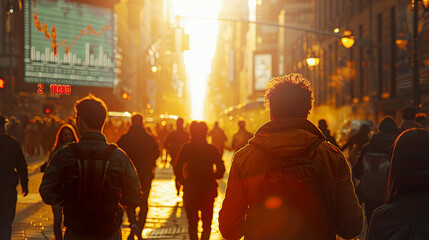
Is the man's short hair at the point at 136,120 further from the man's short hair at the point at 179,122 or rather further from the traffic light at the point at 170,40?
the traffic light at the point at 170,40

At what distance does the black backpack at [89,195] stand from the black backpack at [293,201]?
57.8 inches

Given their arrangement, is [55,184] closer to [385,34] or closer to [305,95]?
[305,95]

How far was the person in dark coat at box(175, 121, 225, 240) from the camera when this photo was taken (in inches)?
329

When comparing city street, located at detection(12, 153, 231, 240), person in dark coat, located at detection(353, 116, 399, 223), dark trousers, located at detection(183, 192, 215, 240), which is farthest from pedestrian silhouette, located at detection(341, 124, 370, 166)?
dark trousers, located at detection(183, 192, 215, 240)

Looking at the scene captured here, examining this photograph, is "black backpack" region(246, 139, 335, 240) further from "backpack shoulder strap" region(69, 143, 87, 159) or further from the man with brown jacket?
"backpack shoulder strap" region(69, 143, 87, 159)

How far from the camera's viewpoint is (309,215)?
11.4 feet

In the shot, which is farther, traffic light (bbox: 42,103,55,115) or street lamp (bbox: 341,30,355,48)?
traffic light (bbox: 42,103,55,115)

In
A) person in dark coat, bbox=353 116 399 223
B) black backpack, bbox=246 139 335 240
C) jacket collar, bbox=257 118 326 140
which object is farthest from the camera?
person in dark coat, bbox=353 116 399 223

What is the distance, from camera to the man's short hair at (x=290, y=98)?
12.1 ft

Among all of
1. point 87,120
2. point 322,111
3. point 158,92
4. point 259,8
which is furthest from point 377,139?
point 158,92

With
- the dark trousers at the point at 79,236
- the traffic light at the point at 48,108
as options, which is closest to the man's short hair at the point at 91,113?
the dark trousers at the point at 79,236

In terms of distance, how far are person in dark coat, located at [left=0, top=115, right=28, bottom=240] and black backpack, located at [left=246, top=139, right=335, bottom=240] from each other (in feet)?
14.7

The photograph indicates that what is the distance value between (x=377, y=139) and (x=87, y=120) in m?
4.32

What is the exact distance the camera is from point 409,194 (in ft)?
11.3
